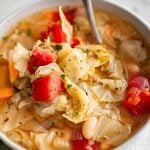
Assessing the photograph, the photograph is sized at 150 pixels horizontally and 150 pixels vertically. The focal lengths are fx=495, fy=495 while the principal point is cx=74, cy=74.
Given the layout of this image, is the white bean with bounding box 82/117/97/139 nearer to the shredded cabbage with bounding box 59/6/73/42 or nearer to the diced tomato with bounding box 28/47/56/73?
the diced tomato with bounding box 28/47/56/73

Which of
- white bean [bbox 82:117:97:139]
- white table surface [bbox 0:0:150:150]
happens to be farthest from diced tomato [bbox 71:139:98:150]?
white table surface [bbox 0:0:150:150]

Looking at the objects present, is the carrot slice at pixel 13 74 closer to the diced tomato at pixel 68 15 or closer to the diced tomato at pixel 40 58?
the diced tomato at pixel 40 58

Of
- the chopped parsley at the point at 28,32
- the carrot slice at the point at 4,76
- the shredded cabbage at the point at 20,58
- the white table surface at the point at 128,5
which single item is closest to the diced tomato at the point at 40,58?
the shredded cabbage at the point at 20,58

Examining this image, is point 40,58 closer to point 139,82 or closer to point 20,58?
point 20,58

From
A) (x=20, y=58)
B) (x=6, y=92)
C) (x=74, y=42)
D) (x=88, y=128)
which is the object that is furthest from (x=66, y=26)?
(x=88, y=128)

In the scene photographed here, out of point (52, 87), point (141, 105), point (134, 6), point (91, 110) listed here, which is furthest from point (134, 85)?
point (134, 6)
